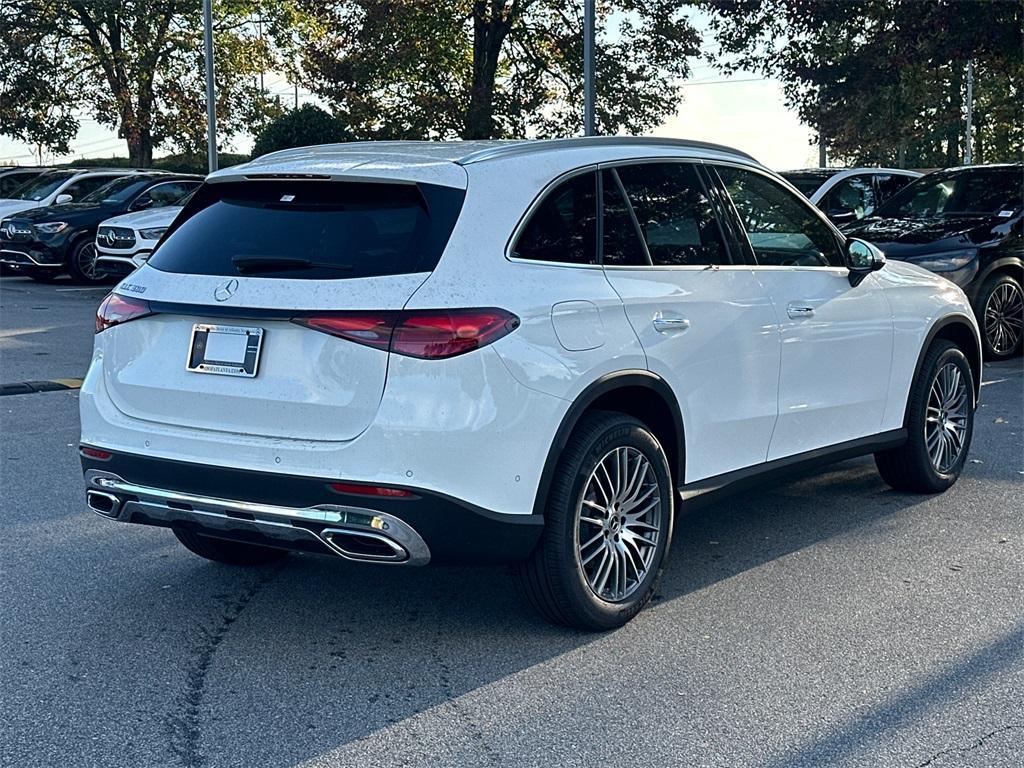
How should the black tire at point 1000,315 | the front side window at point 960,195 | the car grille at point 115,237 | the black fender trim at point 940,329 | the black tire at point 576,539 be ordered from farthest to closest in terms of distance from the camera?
the car grille at point 115,237 < the front side window at point 960,195 < the black tire at point 1000,315 < the black fender trim at point 940,329 < the black tire at point 576,539

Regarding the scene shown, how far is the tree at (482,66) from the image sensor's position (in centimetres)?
2692

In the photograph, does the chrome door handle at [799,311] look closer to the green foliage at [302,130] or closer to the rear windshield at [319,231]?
the rear windshield at [319,231]

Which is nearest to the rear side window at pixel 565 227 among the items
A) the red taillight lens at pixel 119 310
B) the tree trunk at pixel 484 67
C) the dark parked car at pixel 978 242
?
the red taillight lens at pixel 119 310

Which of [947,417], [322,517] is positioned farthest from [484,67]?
[322,517]

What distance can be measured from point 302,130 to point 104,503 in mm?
20243

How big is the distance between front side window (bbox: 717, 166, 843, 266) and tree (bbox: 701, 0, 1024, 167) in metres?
11.0

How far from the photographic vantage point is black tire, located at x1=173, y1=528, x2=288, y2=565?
571 cm

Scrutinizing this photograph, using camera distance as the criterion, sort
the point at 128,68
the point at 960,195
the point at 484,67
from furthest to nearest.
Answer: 1. the point at 128,68
2. the point at 484,67
3. the point at 960,195

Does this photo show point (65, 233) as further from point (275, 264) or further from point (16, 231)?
point (275, 264)

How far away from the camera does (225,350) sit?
4.59 meters

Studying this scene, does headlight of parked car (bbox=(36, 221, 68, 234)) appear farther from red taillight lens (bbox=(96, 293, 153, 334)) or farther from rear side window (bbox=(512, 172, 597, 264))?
rear side window (bbox=(512, 172, 597, 264))

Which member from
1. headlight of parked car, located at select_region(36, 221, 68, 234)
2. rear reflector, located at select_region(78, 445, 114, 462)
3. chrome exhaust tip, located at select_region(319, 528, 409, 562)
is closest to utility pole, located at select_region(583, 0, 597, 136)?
headlight of parked car, located at select_region(36, 221, 68, 234)

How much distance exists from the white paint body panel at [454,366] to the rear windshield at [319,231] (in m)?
0.05

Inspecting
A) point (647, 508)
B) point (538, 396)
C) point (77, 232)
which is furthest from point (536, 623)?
point (77, 232)
